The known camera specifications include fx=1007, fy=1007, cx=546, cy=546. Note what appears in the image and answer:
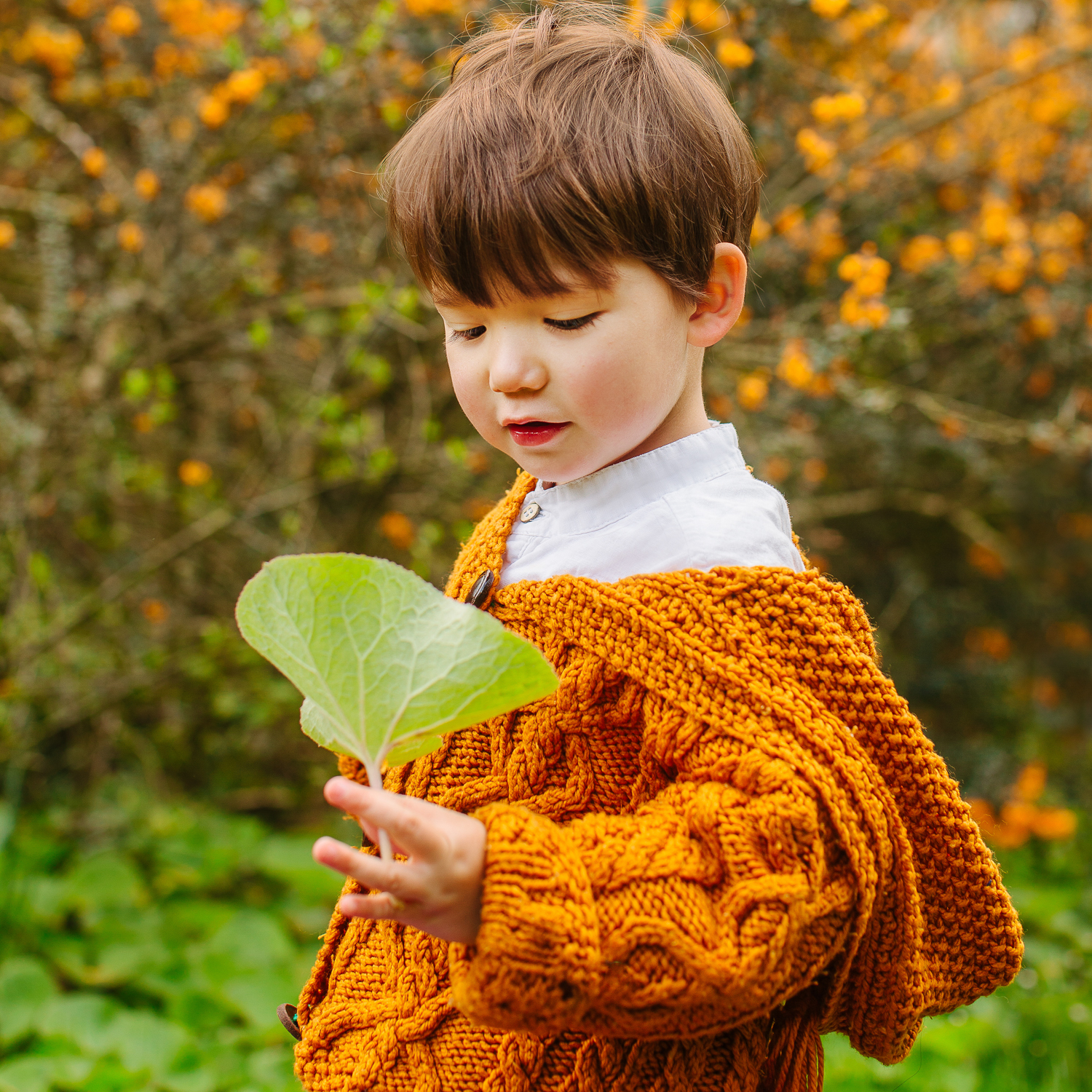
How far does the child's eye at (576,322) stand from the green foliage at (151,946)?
66.5 inches

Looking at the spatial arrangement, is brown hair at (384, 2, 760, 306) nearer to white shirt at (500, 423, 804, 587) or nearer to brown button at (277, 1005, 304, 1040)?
white shirt at (500, 423, 804, 587)

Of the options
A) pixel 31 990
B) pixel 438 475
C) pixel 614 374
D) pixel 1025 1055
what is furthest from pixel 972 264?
pixel 31 990

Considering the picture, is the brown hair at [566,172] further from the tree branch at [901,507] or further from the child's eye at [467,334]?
the tree branch at [901,507]

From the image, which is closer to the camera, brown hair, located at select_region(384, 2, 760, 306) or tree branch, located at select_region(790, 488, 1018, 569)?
brown hair, located at select_region(384, 2, 760, 306)

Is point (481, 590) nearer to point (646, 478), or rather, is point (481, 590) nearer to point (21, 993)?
point (646, 478)

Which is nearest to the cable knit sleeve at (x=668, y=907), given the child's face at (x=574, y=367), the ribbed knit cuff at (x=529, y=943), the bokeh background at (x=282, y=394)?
the ribbed knit cuff at (x=529, y=943)

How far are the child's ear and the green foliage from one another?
1.67 metres

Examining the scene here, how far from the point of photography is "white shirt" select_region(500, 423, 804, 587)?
0.95 metres

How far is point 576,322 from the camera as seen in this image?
0.93 meters

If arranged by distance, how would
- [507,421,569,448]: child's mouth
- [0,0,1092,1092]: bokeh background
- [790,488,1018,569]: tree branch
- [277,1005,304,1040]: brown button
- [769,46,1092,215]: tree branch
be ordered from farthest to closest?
[790,488,1018,569]: tree branch → [769,46,1092,215]: tree branch → [0,0,1092,1092]: bokeh background → [277,1005,304,1040]: brown button → [507,421,569,448]: child's mouth

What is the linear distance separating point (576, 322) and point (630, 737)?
1.28 feet

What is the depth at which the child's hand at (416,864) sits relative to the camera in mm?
724

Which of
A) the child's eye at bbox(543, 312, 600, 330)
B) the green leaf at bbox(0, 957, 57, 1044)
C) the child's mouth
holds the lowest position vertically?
the green leaf at bbox(0, 957, 57, 1044)

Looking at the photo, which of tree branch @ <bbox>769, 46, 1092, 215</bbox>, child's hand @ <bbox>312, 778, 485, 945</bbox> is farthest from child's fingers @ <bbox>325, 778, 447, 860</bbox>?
tree branch @ <bbox>769, 46, 1092, 215</bbox>
